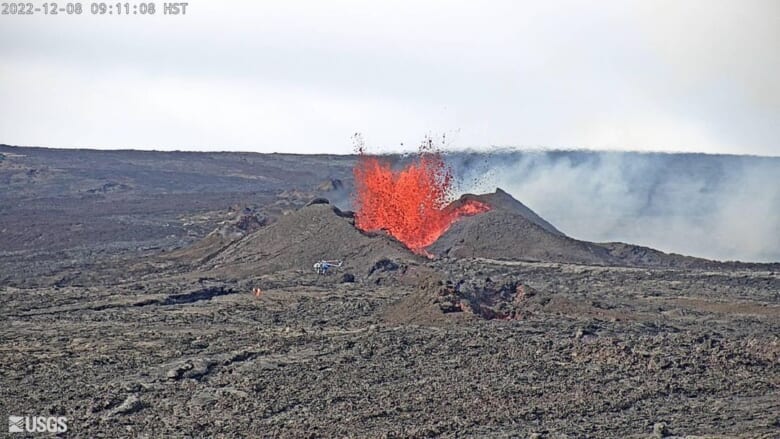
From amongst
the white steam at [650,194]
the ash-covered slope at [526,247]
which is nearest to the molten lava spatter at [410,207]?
the ash-covered slope at [526,247]

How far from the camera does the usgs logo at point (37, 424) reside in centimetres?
2696

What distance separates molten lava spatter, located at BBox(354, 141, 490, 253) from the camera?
73375 mm

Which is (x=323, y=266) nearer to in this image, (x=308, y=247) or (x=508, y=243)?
(x=308, y=247)

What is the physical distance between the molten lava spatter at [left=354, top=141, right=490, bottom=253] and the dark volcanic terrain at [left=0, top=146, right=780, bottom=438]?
231 cm

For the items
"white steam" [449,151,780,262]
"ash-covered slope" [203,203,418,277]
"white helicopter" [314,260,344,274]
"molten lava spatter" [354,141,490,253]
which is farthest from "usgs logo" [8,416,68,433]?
"white steam" [449,151,780,262]

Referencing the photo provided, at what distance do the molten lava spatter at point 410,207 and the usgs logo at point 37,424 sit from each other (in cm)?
4273

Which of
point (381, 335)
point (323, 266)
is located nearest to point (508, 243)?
point (323, 266)

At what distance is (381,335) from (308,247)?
2302cm

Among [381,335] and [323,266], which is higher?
[323,266]

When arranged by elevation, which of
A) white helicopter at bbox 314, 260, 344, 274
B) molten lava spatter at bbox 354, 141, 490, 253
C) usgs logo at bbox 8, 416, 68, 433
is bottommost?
usgs logo at bbox 8, 416, 68, 433

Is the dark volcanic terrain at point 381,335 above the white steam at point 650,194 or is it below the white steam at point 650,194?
below

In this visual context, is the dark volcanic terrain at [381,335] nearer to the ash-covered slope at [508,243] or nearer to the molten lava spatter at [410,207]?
the ash-covered slope at [508,243]

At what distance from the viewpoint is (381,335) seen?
39750 mm

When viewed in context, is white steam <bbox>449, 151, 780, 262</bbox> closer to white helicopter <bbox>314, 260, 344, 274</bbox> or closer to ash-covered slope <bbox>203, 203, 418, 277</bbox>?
ash-covered slope <bbox>203, 203, 418, 277</bbox>
